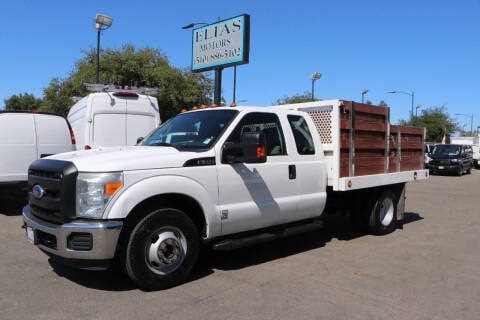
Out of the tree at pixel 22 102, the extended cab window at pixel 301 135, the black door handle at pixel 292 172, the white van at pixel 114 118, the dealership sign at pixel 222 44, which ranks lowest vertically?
the black door handle at pixel 292 172

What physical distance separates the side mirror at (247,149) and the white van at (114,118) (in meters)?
5.69

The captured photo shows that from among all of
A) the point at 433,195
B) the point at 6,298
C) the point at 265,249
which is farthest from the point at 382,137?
the point at 433,195

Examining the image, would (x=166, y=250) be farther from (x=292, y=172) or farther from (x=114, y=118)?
(x=114, y=118)

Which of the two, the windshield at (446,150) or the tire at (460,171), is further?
the windshield at (446,150)

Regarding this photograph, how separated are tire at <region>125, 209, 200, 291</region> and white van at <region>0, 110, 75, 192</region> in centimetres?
530

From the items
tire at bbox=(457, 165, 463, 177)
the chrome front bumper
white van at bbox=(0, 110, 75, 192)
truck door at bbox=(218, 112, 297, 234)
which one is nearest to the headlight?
the chrome front bumper

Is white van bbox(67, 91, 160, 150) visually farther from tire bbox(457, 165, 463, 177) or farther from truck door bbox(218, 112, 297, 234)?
tire bbox(457, 165, 463, 177)

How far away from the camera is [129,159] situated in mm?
4516

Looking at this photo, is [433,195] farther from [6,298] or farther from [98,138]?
[6,298]

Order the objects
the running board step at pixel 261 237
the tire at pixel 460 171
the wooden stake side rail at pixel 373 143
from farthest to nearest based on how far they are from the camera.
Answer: the tire at pixel 460 171, the wooden stake side rail at pixel 373 143, the running board step at pixel 261 237

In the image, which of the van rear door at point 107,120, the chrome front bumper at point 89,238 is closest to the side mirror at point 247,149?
the chrome front bumper at point 89,238

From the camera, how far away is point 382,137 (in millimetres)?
7547

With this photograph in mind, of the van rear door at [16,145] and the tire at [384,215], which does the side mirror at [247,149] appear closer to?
the tire at [384,215]

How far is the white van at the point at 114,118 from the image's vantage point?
1006 centimetres
